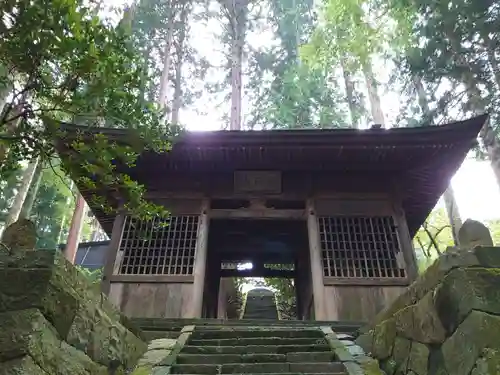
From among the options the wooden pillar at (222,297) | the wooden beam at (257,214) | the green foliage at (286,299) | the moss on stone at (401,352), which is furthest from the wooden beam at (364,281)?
the green foliage at (286,299)

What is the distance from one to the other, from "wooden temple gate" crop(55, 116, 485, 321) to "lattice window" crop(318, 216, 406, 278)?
0.02 metres

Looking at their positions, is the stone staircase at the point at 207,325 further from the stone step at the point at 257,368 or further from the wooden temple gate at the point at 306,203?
the stone step at the point at 257,368

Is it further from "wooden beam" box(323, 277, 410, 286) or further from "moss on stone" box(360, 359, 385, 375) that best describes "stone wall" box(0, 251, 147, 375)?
"wooden beam" box(323, 277, 410, 286)

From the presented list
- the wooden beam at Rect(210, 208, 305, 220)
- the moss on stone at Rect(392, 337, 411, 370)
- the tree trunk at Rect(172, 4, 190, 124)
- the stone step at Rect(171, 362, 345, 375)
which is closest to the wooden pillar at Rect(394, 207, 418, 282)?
the wooden beam at Rect(210, 208, 305, 220)

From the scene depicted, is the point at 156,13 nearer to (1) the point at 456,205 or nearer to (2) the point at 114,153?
(1) the point at 456,205

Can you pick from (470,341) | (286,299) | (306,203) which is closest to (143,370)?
(470,341)

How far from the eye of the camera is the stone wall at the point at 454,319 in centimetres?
286

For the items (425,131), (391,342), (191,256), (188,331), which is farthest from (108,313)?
(425,131)

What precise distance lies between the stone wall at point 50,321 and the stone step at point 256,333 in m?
1.80

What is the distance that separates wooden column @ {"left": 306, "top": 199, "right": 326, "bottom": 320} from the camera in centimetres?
812

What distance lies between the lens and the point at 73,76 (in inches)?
146

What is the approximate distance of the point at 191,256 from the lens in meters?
8.95

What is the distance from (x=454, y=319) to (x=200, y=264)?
611cm

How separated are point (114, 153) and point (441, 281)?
3179mm
